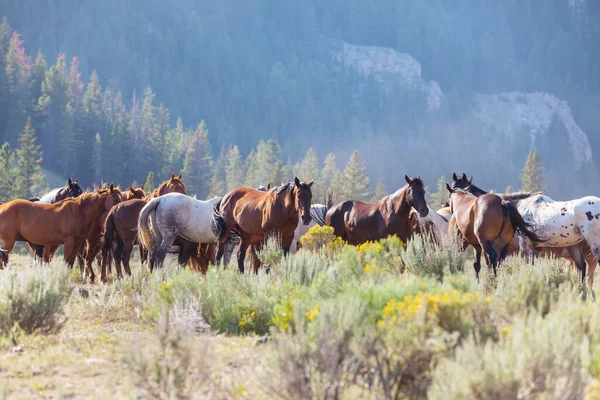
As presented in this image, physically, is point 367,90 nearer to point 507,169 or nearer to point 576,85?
point 507,169

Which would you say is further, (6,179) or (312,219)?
(6,179)

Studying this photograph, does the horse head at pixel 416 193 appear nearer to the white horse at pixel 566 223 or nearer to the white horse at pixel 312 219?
the white horse at pixel 566 223

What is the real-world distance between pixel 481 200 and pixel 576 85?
191 meters

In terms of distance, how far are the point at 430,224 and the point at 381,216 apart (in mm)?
1263

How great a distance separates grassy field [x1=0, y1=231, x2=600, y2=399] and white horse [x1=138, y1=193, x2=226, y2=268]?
5268mm

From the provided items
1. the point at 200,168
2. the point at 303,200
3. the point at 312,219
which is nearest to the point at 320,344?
the point at 303,200

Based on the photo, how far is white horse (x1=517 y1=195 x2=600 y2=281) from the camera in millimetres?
12758

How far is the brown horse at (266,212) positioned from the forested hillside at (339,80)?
380ft

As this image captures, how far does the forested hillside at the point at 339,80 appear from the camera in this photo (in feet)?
481

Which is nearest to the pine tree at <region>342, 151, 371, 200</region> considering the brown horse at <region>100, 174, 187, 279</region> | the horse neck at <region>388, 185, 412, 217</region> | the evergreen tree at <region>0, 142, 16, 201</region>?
the evergreen tree at <region>0, 142, 16, 201</region>

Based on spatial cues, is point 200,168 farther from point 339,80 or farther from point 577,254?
point 339,80

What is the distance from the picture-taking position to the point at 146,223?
12977 millimetres

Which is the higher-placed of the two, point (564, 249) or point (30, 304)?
point (564, 249)

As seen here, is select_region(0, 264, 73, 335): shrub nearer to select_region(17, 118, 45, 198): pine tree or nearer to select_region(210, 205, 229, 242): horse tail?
select_region(210, 205, 229, 242): horse tail
